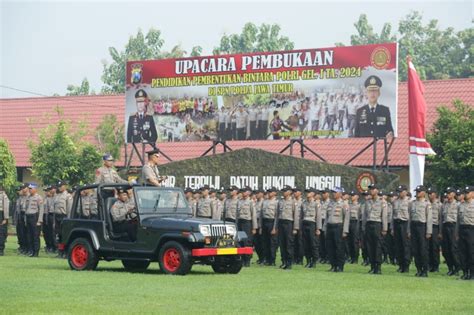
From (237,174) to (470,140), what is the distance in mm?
6976

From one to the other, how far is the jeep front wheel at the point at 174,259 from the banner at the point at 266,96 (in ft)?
40.0

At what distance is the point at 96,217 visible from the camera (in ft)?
72.7

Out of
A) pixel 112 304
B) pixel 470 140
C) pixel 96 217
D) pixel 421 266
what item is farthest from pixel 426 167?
pixel 112 304

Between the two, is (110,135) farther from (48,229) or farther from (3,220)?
(3,220)

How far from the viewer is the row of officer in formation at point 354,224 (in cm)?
2230

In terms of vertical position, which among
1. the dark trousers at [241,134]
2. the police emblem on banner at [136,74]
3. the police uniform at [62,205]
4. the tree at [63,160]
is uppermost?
the police emblem on banner at [136,74]

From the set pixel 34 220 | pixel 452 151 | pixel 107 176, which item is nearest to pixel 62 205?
pixel 34 220

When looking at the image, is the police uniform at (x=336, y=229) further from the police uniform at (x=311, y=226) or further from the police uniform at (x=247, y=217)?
the police uniform at (x=247, y=217)

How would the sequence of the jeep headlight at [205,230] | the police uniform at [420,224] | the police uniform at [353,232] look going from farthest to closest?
the police uniform at [353,232]
the police uniform at [420,224]
the jeep headlight at [205,230]

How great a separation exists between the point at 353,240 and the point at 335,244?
3.10 m

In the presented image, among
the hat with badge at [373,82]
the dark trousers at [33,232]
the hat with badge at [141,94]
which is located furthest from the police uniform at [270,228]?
the hat with badge at [141,94]

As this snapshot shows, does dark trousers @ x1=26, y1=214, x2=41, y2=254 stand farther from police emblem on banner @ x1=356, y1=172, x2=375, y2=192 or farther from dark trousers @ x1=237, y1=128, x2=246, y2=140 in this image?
police emblem on banner @ x1=356, y1=172, x2=375, y2=192

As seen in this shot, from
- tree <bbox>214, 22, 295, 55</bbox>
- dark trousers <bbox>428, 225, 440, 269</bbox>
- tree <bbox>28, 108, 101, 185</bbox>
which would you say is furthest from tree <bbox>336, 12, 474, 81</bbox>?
dark trousers <bbox>428, 225, 440, 269</bbox>

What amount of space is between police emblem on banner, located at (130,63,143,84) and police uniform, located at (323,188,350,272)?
12740 millimetres
